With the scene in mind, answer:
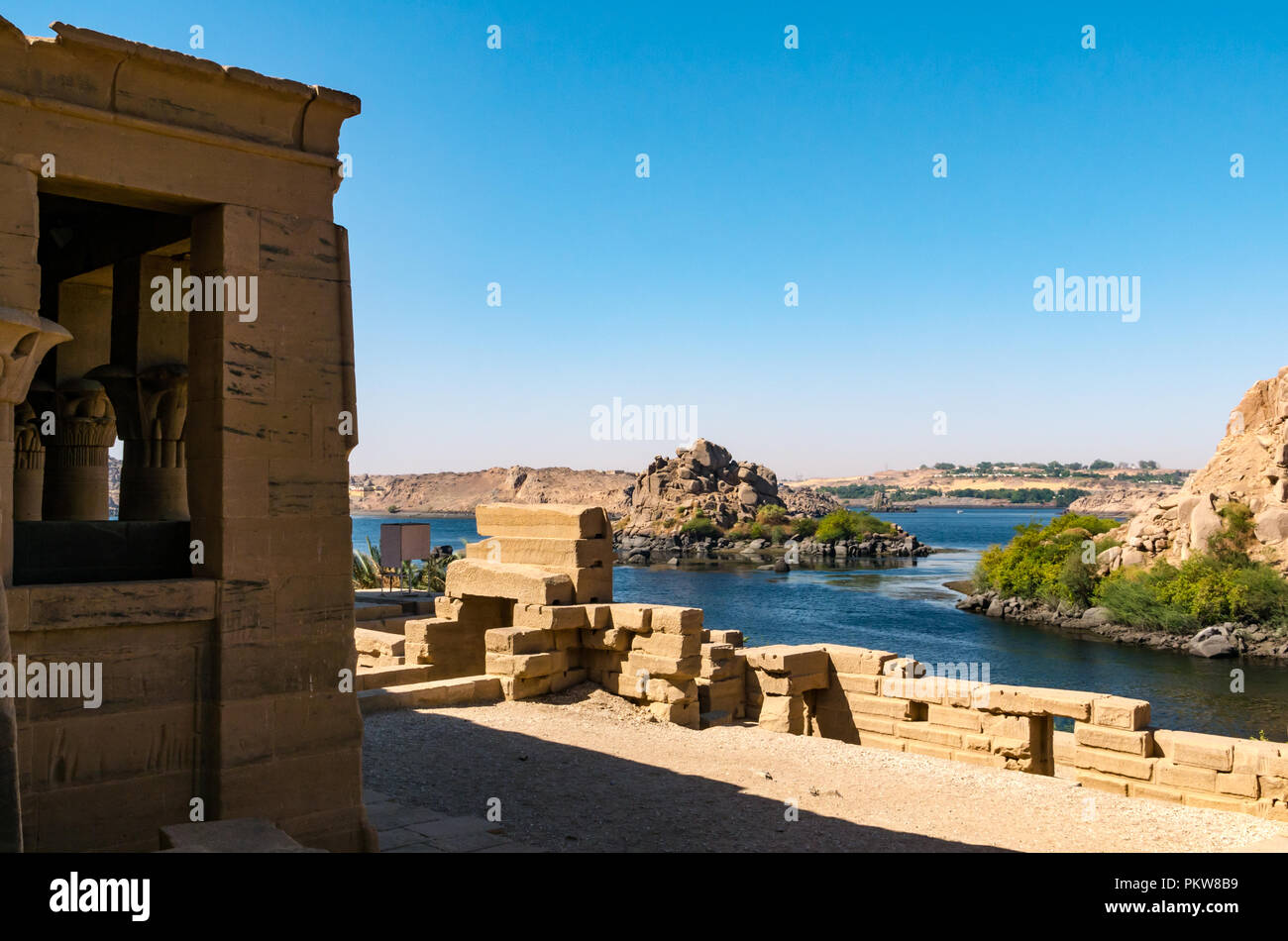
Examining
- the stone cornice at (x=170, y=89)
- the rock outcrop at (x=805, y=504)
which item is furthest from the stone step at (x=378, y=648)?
the rock outcrop at (x=805, y=504)

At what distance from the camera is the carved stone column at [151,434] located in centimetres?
744

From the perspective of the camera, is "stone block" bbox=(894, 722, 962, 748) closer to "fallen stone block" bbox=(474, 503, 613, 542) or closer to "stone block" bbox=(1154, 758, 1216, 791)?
"stone block" bbox=(1154, 758, 1216, 791)

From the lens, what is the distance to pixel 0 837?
333cm

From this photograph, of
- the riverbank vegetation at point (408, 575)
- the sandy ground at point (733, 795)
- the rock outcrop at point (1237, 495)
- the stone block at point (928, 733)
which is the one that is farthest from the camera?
the rock outcrop at point (1237, 495)

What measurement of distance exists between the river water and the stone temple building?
76.1 feet

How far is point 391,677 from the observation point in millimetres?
13617

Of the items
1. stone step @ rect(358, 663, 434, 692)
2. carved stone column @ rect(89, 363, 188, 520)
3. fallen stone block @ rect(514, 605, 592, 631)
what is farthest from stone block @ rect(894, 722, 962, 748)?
carved stone column @ rect(89, 363, 188, 520)

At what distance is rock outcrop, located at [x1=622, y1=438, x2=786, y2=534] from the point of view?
96625 mm

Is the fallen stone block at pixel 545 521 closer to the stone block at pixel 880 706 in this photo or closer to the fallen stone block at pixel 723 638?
the fallen stone block at pixel 723 638

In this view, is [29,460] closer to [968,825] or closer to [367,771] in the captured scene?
[367,771]

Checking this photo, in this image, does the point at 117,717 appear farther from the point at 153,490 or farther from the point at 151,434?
the point at 151,434

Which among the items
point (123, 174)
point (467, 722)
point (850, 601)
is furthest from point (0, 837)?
point (850, 601)

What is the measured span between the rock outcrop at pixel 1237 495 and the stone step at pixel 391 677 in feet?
115

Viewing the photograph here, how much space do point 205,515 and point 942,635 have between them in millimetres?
40076
